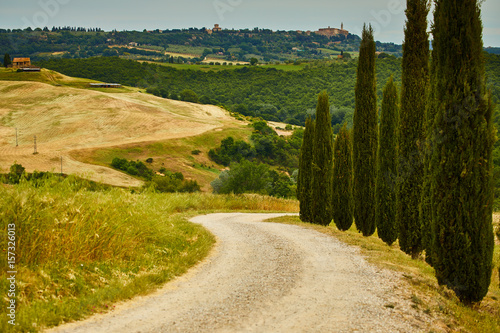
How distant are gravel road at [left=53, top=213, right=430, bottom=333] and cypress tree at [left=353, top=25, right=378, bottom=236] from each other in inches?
182

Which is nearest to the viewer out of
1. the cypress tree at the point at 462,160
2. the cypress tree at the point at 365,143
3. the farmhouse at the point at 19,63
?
Result: the cypress tree at the point at 462,160

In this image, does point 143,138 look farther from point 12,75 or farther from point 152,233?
point 152,233

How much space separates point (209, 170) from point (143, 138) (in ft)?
51.5

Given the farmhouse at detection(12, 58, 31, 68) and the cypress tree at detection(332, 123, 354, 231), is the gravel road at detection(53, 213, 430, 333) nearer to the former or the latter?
the cypress tree at detection(332, 123, 354, 231)

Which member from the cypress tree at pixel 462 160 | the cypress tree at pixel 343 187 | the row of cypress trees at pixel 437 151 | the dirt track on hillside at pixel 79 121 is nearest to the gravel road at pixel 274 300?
the cypress tree at pixel 462 160

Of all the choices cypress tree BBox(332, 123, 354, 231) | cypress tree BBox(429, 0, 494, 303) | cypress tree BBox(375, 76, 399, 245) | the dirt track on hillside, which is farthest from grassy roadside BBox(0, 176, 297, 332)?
the dirt track on hillside

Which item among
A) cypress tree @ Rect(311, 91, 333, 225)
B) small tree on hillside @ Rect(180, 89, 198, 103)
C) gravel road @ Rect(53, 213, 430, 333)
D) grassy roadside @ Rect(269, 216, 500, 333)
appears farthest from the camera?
small tree on hillside @ Rect(180, 89, 198, 103)

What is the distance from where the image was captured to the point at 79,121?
8675cm

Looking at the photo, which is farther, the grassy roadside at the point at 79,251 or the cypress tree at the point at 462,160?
the cypress tree at the point at 462,160

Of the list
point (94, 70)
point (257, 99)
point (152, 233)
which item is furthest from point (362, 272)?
point (94, 70)

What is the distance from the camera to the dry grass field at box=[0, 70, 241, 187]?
7025cm

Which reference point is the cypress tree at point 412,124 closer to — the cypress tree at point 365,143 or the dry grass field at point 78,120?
the cypress tree at point 365,143

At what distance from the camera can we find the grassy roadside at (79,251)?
6.73 meters

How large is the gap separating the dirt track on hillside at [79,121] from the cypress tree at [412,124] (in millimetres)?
52286
